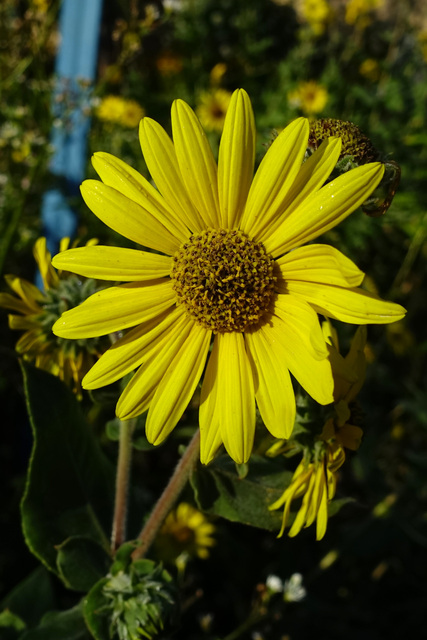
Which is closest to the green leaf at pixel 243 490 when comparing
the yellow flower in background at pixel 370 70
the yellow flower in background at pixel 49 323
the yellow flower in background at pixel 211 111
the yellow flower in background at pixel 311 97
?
the yellow flower in background at pixel 49 323

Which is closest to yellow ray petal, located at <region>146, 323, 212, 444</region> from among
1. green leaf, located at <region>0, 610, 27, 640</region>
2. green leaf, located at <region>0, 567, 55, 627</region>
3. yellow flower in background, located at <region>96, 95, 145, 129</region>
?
green leaf, located at <region>0, 610, 27, 640</region>

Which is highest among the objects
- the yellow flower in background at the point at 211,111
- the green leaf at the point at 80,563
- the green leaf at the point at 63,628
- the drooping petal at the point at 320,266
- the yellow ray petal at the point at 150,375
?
the yellow flower in background at the point at 211,111

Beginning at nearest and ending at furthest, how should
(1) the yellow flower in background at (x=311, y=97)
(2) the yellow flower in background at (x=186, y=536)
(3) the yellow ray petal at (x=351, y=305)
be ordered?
(3) the yellow ray petal at (x=351, y=305)
(2) the yellow flower in background at (x=186, y=536)
(1) the yellow flower in background at (x=311, y=97)

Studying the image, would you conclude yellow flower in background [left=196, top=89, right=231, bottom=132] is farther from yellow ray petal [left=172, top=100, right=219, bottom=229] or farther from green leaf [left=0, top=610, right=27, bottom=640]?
green leaf [left=0, top=610, right=27, bottom=640]

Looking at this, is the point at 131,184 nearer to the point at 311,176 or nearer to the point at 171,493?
the point at 311,176

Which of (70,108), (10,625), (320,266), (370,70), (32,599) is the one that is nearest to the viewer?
(320,266)

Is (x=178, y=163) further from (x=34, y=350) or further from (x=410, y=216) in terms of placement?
(x=410, y=216)

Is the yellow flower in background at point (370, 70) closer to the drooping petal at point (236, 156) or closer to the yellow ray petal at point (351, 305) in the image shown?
the drooping petal at point (236, 156)

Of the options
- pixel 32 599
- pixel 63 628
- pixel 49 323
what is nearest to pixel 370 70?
pixel 49 323
